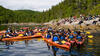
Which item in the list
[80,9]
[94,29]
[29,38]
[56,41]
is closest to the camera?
[56,41]

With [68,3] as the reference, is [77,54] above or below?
below

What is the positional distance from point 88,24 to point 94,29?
484cm

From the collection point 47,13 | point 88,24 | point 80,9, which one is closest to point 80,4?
point 80,9

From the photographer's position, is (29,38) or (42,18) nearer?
(29,38)

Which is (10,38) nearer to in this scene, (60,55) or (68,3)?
(60,55)

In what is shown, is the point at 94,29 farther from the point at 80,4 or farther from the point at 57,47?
the point at 80,4

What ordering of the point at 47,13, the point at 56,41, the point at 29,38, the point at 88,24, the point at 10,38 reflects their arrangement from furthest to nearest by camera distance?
the point at 47,13
the point at 88,24
the point at 29,38
the point at 10,38
the point at 56,41

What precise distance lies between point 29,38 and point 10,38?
187 inches

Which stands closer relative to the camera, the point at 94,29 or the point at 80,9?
the point at 94,29

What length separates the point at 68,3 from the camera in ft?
456

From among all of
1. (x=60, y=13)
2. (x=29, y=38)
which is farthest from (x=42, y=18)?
(x=29, y=38)

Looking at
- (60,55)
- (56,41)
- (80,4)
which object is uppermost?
(80,4)

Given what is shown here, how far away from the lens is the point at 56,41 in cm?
2184

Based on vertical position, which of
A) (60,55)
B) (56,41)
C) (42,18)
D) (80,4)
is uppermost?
(80,4)
